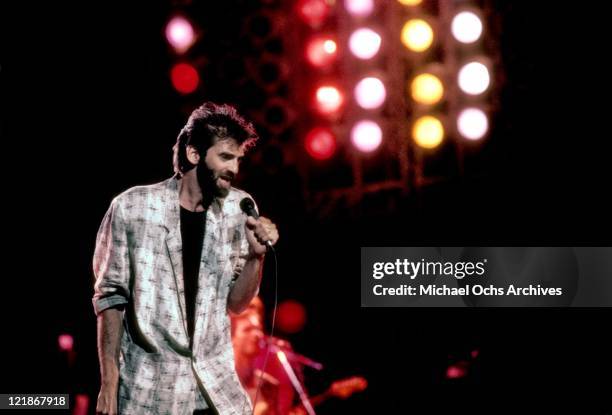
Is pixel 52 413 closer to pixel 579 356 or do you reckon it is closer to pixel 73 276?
pixel 73 276

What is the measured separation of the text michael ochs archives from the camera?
4102 mm

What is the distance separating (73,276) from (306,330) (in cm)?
152

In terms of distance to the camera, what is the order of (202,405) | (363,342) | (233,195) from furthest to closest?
1. (363,342)
2. (233,195)
3. (202,405)

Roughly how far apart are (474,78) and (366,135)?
0.74m

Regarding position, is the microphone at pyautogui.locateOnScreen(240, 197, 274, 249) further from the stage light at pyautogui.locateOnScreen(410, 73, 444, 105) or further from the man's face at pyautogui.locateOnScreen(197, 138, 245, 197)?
the stage light at pyautogui.locateOnScreen(410, 73, 444, 105)

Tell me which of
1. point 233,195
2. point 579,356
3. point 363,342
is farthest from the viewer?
point 363,342

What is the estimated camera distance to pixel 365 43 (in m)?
4.38

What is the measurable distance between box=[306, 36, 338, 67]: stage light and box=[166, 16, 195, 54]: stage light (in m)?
0.76

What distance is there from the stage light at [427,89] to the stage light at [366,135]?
0.31 meters

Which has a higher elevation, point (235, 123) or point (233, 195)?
point (235, 123)

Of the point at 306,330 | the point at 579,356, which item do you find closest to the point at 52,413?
the point at 306,330

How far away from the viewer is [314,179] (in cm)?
449

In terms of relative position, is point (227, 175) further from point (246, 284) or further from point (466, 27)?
point (466, 27)

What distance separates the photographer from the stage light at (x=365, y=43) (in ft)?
14.4
